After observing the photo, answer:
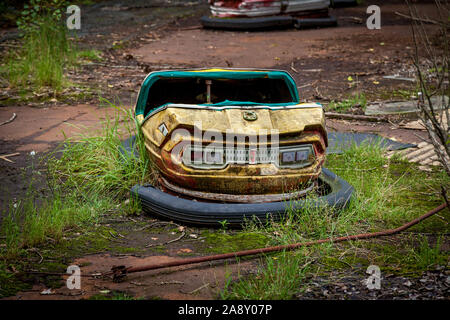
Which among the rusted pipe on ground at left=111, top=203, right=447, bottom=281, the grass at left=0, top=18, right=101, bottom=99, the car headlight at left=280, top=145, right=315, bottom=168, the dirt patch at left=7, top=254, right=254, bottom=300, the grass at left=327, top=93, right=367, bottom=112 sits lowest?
the dirt patch at left=7, top=254, right=254, bottom=300

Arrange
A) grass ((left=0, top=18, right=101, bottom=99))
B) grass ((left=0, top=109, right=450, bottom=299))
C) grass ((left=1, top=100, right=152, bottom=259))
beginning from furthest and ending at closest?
grass ((left=0, top=18, right=101, bottom=99)) < grass ((left=1, top=100, right=152, bottom=259)) < grass ((left=0, top=109, right=450, bottom=299))

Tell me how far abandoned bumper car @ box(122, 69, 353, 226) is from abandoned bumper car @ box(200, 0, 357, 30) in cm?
766

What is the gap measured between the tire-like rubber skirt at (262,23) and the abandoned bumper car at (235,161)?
7595 millimetres

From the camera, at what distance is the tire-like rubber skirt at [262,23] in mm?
10930

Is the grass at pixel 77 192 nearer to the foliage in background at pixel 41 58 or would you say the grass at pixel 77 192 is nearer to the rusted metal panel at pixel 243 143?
the rusted metal panel at pixel 243 143

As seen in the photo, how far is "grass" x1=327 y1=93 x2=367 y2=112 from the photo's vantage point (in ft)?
20.9

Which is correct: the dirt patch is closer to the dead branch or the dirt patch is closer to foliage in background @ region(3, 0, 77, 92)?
the dead branch

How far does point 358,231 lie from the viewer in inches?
137

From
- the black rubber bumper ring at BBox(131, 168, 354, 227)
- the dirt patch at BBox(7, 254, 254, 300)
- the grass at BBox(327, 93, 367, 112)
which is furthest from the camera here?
the grass at BBox(327, 93, 367, 112)

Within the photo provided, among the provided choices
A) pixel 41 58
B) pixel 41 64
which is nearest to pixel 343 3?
pixel 41 58

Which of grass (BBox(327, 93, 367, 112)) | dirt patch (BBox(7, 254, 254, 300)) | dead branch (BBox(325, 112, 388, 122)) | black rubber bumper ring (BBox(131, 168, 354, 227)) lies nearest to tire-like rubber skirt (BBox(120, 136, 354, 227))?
black rubber bumper ring (BBox(131, 168, 354, 227))

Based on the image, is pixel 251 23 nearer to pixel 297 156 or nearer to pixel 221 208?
pixel 297 156

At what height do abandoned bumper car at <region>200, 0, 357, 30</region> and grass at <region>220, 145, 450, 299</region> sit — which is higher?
abandoned bumper car at <region>200, 0, 357, 30</region>

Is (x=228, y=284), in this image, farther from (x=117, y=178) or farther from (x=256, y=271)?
(x=117, y=178)
